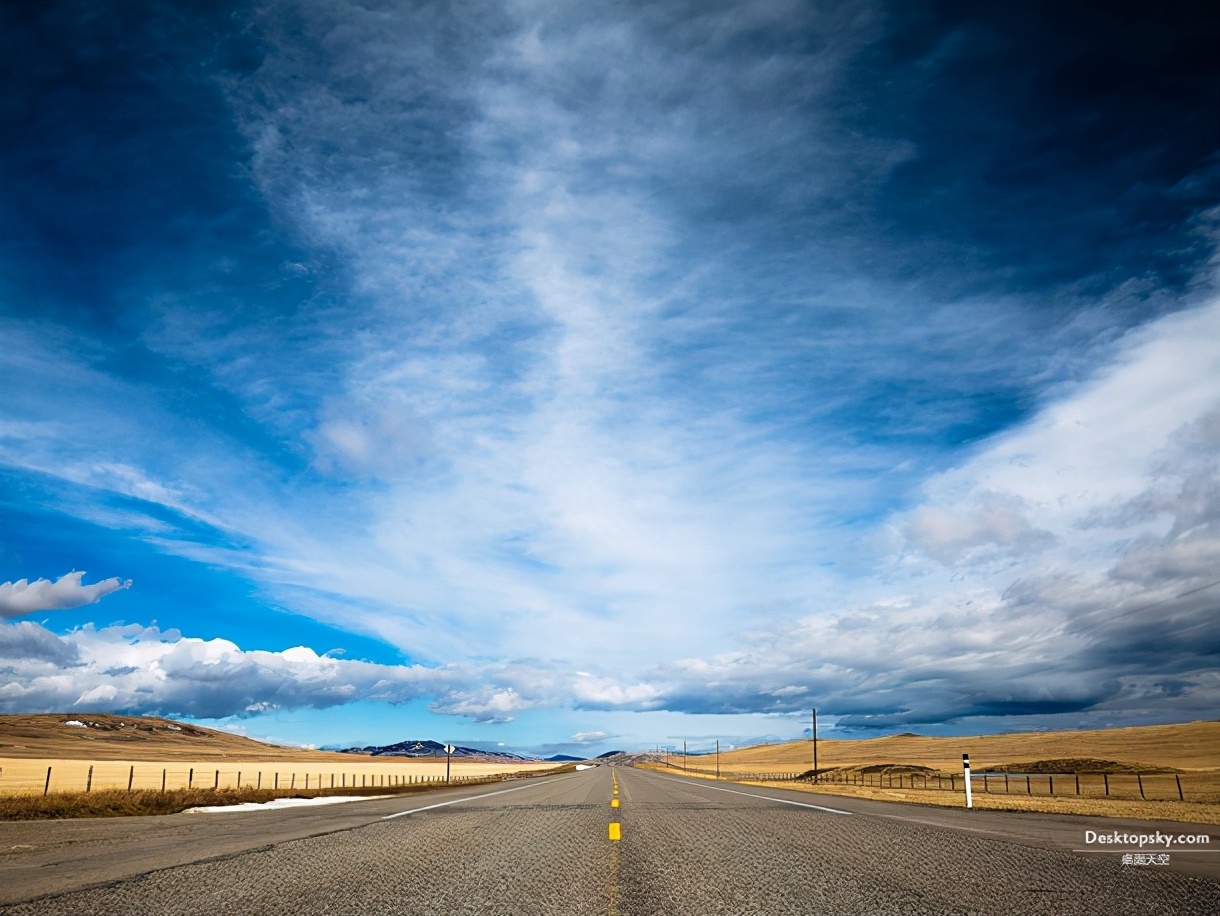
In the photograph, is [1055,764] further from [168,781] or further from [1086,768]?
[168,781]

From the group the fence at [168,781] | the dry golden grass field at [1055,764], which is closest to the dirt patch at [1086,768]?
the dry golden grass field at [1055,764]

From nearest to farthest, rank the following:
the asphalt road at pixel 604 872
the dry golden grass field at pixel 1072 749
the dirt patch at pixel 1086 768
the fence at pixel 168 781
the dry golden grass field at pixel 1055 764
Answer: the asphalt road at pixel 604 872 → the fence at pixel 168 781 → the dry golden grass field at pixel 1055 764 → the dirt patch at pixel 1086 768 → the dry golden grass field at pixel 1072 749

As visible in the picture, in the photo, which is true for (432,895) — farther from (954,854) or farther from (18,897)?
(954,854)

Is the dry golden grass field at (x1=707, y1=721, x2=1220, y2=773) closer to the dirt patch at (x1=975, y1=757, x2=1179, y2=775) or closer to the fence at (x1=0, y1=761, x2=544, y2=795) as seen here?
the dirt patch at (x1=975, y1=757, x2=1179, y2=775)

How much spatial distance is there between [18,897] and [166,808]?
1758cm

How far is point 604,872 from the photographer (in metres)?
7.34

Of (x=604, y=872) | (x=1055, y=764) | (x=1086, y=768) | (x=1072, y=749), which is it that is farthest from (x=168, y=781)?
(x=1072, y=749)

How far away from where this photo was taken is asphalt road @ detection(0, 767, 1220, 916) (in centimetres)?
564

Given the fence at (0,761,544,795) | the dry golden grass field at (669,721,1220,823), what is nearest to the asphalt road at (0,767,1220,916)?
the dry golden grass field at (669,721,1220,823)

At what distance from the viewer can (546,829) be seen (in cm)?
1197

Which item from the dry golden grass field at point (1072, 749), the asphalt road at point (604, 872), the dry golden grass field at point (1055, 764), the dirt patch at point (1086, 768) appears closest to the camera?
the asphalt road at point (604, 872)

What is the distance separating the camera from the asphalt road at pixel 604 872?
5641mm

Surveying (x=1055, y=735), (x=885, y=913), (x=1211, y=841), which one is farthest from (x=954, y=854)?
(x=1055, y=735)

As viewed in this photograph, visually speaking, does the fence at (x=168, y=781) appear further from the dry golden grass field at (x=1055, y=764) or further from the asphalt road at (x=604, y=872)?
the dry golden grass field at (x=1055, y=764)
